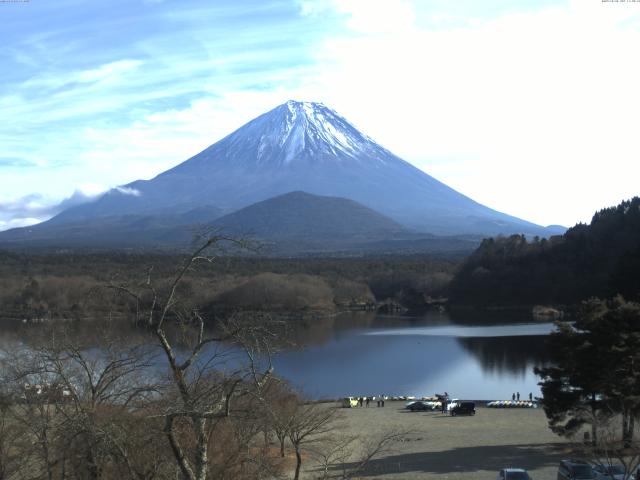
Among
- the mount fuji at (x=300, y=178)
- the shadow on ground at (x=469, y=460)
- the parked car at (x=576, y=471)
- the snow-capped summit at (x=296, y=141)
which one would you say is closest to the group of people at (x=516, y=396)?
the shadow on ground at (x=469, y=460)

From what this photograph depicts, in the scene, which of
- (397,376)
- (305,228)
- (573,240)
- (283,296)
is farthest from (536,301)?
(305,228)

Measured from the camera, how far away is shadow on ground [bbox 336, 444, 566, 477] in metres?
11.4

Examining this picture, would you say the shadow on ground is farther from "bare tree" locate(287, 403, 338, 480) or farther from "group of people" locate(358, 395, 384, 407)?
"group of people" locate(358, 395, 384, 407)

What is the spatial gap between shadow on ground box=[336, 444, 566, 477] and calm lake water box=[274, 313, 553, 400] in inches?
178

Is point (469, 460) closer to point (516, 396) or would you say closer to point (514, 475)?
point (514, 475)

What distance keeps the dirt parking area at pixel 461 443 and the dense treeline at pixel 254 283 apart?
22.9m

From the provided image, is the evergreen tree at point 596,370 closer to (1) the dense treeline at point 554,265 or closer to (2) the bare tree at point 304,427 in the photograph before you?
(2) the bare tree at point 304,427

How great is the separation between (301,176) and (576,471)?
13525cm

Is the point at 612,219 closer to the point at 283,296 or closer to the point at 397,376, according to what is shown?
the point at 283,296

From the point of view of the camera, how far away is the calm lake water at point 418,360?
894 inches

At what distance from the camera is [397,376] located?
25.2 metres

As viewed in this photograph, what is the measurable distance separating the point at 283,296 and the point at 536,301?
608 inches

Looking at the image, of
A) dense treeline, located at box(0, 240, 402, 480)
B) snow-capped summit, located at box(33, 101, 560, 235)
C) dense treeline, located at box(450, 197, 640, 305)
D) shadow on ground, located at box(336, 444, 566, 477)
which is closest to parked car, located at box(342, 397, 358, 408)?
shadow on ground, located at box(336, 444, 566, 477)

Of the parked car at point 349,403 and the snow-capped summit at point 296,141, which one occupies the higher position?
the snow-capped summit at point 296,141
